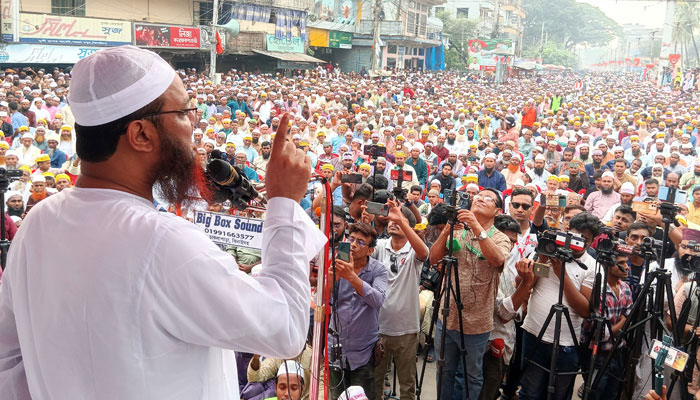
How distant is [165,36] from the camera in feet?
55.6

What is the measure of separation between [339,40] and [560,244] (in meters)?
24.7

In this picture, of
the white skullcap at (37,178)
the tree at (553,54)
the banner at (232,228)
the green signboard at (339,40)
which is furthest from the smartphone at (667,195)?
the tree at (553,54)

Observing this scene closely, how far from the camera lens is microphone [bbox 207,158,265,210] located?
1369mm

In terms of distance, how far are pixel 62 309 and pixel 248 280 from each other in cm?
30

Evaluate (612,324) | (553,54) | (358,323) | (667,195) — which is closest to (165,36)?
(358,323)

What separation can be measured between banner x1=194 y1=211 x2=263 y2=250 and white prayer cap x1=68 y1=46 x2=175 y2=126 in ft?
4.13

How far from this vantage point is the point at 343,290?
3541mm

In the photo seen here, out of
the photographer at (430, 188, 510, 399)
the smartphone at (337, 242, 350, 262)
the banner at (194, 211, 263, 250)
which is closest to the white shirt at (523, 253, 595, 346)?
the photographer at (430, 188, 510, 399)

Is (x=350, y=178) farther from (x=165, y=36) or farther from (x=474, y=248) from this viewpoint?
(x=165, y=36)

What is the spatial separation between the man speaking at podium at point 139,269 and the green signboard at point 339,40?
26124mm

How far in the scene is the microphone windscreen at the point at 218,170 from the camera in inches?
53.7

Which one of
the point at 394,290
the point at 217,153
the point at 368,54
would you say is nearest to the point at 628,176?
the point at 394,290

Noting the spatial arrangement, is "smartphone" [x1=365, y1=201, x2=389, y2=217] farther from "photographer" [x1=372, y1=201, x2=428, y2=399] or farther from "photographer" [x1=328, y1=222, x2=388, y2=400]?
"photographer" [x1=372, y1=201, x2=428, y2=399]

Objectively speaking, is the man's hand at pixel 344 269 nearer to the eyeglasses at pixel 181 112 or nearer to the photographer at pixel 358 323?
the photographer at pixel 358 323
